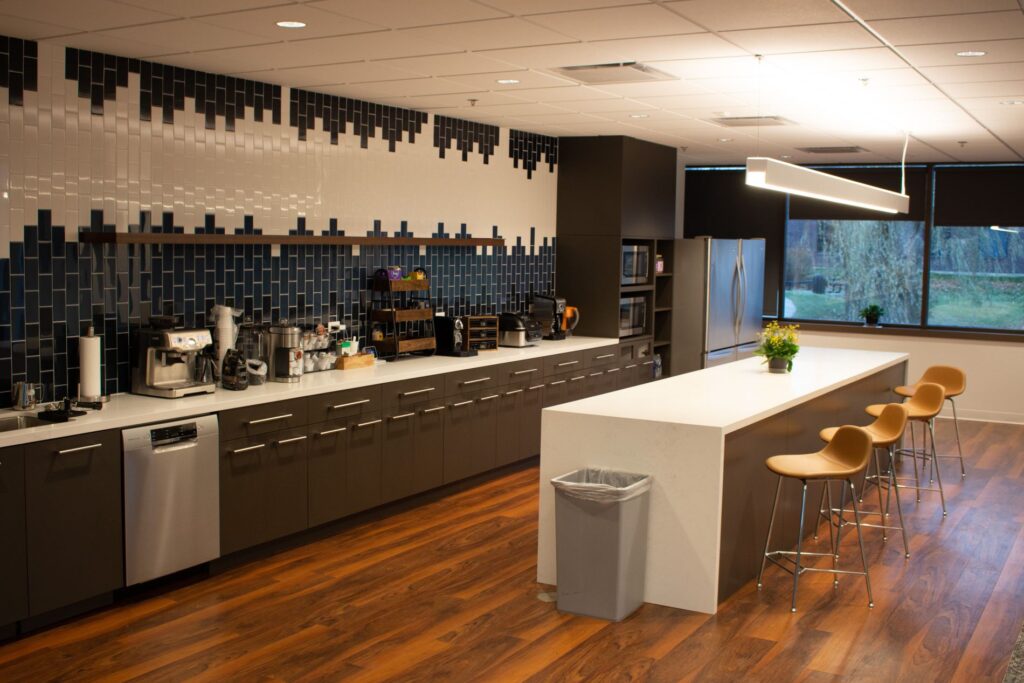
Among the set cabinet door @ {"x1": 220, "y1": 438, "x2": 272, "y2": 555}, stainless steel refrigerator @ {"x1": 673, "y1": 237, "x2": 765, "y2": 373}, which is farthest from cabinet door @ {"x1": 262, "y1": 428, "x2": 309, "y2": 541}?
stainless steel refrigerator @ {"x1": 673, "y1": 237, "x2": 765, "y2": 373}

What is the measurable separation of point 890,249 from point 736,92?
218 inches

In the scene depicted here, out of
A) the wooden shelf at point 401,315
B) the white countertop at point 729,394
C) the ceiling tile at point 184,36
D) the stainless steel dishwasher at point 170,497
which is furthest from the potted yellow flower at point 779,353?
the ceiling tile at point 184,36

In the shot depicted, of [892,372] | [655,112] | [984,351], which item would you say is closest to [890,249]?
[984,351]

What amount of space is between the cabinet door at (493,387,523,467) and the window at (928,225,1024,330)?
544cm

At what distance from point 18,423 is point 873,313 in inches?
342

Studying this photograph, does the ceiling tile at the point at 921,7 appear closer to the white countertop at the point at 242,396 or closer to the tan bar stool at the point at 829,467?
the tan bar stool at the point at 829,467

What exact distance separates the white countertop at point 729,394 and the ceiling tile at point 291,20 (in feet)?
6.54

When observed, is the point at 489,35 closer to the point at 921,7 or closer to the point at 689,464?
the point at 921,7

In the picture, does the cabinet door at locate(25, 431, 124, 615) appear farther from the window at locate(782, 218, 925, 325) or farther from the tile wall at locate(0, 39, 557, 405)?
the window at locate(782, 218, 925, 325)

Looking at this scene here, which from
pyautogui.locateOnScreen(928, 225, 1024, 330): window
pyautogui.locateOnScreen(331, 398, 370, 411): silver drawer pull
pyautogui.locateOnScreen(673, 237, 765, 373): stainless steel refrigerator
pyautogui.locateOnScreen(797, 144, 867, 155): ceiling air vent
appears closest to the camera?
pyautogui.locateOnScreen(331, 398, 370, 411): silver drawer pull

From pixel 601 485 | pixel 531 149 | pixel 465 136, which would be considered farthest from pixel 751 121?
pixel 601 485

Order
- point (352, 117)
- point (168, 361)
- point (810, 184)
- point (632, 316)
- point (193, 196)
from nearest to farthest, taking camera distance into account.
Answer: point (168, 361)
point (193, 196)
point (810, 184)
point (352, 117)
point (632, 316)

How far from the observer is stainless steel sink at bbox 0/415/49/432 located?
4.33 m

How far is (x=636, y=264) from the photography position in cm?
879
